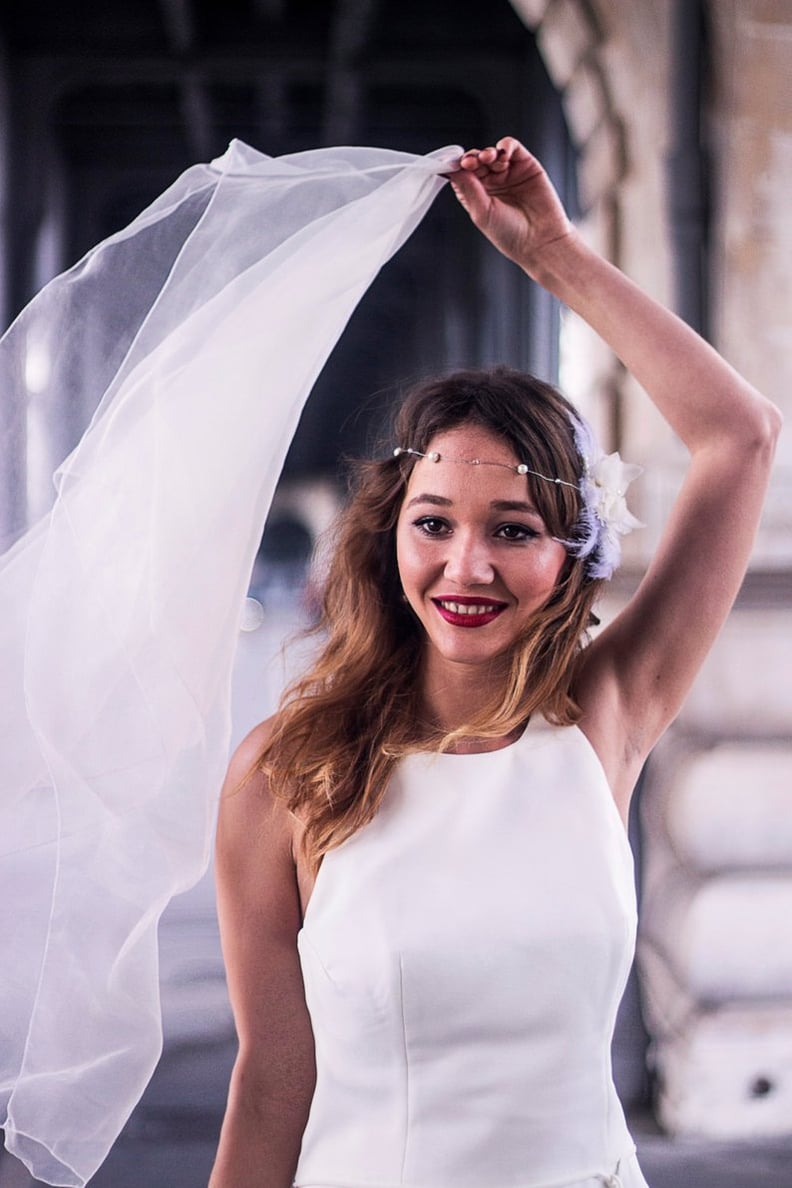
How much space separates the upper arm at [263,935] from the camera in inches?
49.3

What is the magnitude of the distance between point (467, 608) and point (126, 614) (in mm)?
368

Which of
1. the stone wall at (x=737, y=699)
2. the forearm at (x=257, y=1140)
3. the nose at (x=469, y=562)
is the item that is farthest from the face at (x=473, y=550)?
the stone wall at (x=737, y=699)

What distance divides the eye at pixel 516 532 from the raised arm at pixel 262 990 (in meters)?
0.38

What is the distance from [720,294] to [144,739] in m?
1.77

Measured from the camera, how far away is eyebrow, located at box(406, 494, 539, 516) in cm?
125

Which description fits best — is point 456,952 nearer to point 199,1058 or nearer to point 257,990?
point 257,990

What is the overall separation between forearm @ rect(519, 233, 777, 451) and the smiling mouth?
357 millimetres

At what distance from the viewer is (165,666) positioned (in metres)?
1.23

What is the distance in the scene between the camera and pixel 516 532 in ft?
4.18

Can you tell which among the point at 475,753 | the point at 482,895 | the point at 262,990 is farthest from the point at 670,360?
the point at 262,990

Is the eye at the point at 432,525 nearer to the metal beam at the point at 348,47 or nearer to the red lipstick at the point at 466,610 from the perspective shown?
the red lipstick at the point at 466,610

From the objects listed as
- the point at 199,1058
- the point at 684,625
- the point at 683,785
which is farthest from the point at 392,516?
the point at 199,1058

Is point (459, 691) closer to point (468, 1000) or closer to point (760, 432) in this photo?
point (468, 1000)

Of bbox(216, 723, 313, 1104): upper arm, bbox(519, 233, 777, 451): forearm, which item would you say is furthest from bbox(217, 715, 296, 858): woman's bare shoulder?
bbox(519, 233, 777, 451): forearm
